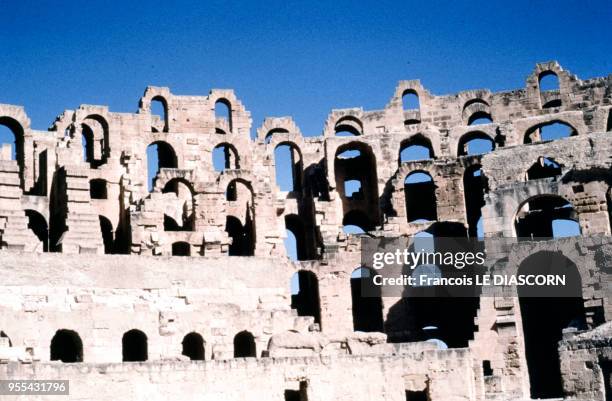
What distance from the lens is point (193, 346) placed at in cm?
3197

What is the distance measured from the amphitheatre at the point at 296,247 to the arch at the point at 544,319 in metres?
0.10

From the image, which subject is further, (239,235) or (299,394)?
→ (239,235)

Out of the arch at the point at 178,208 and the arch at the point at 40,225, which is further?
the arch at the point at 178,208

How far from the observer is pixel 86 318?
29703mm

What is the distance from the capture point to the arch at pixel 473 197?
42031 mm

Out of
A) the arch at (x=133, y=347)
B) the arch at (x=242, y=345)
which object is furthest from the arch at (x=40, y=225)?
the arch at (x=242, y=345)

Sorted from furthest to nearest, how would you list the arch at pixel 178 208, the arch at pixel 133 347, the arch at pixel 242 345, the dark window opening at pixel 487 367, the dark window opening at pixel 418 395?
the arch at pixel 178 208
the dark window opening at pixel 487 367
the arch at pixel 242 345
the arch at pixel 133 347
the dark window opening at pixel 418 395

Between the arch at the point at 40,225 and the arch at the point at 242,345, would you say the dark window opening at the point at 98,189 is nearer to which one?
the arch at the point at 40,225

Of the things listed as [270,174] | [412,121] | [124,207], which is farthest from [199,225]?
[412,121]

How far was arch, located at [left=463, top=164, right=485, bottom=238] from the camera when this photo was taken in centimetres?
4203

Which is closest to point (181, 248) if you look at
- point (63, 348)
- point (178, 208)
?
point (178, 208)

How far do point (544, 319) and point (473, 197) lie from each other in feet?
23.5

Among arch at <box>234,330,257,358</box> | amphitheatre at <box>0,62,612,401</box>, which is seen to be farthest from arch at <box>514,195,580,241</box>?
arch at <box>234,330,257,358</box>

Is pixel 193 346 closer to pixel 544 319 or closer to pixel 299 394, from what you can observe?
pixel 299 394
